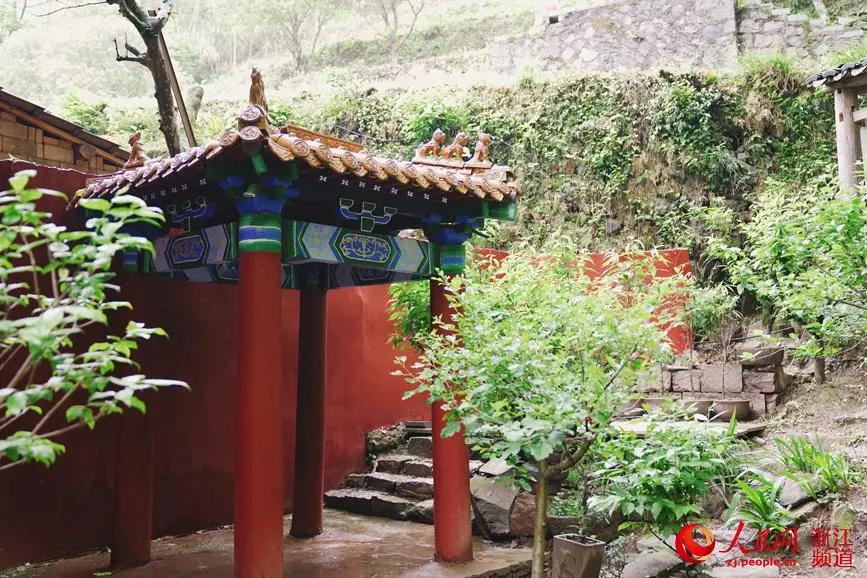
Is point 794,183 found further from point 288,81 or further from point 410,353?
point 288,81

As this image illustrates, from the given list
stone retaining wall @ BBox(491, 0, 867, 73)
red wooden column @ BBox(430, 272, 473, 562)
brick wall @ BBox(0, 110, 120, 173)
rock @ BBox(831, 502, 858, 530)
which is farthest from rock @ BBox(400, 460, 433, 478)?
stone retaining wall @ BBox(491, 0, 867, 73)

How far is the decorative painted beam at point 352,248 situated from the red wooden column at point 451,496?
3.68ft

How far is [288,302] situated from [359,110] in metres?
7.15

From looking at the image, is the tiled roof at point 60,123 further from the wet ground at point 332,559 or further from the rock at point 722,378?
the rock at point 722,378

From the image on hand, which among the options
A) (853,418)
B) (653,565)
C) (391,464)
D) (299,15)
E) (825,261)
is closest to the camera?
(653,565)

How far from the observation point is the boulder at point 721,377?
8.47m

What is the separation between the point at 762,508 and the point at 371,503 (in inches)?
151

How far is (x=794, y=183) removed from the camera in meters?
11.1

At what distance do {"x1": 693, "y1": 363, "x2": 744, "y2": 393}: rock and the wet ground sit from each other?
12.6ft

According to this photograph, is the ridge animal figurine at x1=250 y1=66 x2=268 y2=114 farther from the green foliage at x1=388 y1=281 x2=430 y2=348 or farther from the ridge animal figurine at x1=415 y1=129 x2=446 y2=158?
the green foliage at x1=388 y1=281 x2=430 y2=348

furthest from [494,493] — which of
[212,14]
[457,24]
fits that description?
[212,14]

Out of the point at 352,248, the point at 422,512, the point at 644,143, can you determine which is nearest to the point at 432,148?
the point at 352,248

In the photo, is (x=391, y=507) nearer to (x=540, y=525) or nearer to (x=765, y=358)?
(x=540, y=525)

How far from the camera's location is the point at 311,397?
693cm
